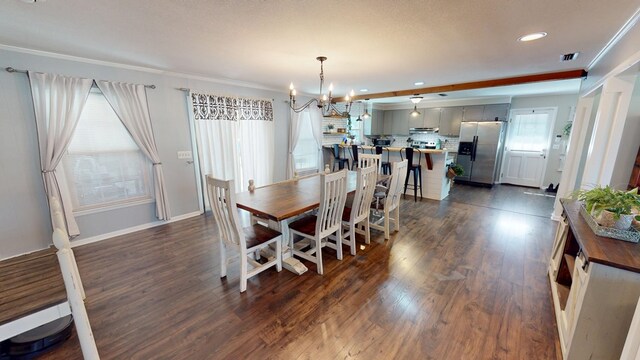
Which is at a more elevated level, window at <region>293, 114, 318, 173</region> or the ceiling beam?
the ceiling beam

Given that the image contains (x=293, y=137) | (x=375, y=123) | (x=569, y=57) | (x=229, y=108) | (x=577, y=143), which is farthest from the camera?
(x=375, y=123)

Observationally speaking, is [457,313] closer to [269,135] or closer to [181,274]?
[181,274]

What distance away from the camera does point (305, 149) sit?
19.5 feet

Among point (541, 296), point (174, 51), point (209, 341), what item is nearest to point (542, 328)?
point (541, 296)

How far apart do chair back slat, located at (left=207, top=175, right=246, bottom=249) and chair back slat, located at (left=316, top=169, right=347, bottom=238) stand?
2.43ft

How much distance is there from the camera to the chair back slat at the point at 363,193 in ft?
8.32

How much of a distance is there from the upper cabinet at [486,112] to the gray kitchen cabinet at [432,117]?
0.69 m

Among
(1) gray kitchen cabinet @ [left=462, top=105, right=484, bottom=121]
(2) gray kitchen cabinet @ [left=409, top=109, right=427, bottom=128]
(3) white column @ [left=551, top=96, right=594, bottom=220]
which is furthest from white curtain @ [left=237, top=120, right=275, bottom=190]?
(1) gray kitchen cabinet @ [left=462, top=105, right=484, bottom=121]

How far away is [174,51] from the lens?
2576mm

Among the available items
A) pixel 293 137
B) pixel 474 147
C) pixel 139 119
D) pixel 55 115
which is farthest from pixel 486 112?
pixel 55 115

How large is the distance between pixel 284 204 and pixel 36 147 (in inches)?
115

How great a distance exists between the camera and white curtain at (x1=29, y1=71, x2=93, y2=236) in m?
2.61

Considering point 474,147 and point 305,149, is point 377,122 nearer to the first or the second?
point 474,147

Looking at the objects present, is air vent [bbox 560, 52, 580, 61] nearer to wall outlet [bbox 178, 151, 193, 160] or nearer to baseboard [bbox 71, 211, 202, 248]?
wall outlet [bbox 178, 151, 193, 160]
